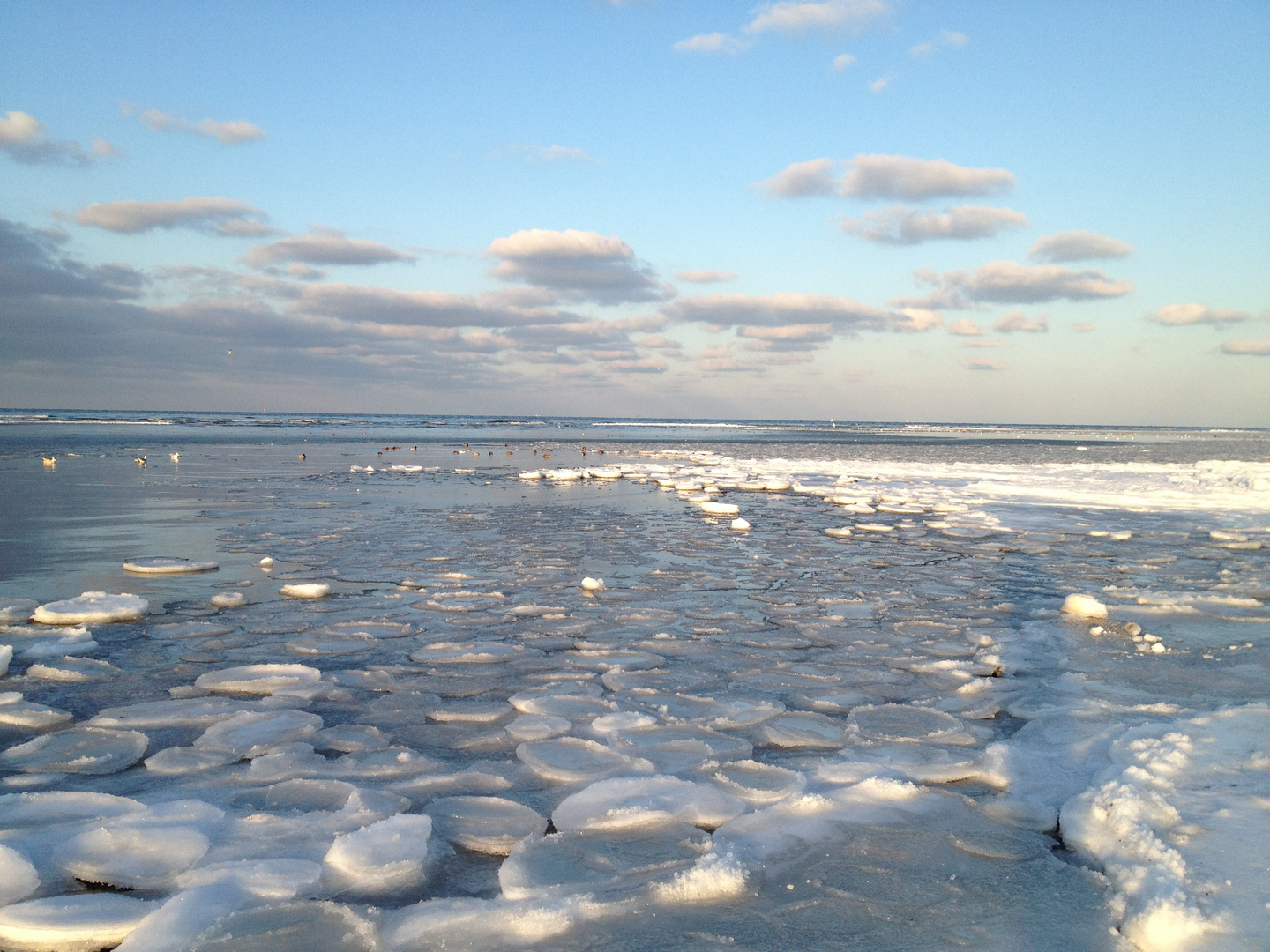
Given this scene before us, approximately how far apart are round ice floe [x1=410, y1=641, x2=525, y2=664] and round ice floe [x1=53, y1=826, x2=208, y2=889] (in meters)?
1.85

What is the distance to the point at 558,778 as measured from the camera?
2.82m

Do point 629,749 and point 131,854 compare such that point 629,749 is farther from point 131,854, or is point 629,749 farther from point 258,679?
point 258,679

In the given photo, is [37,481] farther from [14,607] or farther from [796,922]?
[796,922]

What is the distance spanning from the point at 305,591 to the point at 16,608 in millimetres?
1657

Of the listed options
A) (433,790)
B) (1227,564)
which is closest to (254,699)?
(433,790)

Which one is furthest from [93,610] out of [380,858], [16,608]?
[380,858]

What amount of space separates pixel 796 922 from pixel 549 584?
4.28 meters

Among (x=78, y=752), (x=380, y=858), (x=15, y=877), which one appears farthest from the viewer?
(x=78, y=752)

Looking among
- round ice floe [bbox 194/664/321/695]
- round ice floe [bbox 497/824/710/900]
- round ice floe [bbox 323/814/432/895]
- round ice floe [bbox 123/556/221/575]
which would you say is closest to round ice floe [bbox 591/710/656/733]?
round ice floe [bbox 497/824/710/900]

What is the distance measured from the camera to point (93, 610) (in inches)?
188

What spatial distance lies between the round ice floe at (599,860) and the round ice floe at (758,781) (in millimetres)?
293

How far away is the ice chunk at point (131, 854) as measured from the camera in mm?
2131

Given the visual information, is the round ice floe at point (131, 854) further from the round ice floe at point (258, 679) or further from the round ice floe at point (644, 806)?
the round ice floe at point (258, 679)

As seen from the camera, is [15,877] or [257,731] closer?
[15,877]
